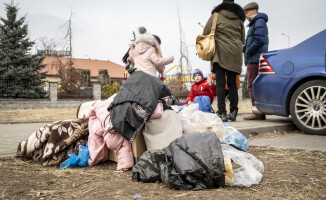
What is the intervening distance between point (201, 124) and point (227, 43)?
2.26 m

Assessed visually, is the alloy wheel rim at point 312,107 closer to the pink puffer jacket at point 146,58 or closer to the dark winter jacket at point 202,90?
the dark winter jacket at point 202,90

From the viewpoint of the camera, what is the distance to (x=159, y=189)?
219 centimetres

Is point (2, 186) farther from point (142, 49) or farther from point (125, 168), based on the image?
point (142, 49)

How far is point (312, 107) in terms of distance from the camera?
475cm

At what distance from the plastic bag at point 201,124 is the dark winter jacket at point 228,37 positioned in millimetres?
1758

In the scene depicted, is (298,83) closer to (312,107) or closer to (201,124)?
(312,107)

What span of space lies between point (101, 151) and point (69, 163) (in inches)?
13.8

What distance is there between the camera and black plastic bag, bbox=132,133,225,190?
2.15 metres

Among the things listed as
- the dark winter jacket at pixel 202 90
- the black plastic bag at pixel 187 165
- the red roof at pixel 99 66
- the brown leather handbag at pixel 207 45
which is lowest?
the black plastic bag at pixel 187 165

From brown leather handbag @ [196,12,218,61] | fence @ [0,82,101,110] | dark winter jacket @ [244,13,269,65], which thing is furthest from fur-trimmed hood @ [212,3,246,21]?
fence @ [0,82,101,110]

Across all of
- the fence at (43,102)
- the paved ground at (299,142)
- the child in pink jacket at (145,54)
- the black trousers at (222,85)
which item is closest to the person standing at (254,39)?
the black trousers at (222,85)

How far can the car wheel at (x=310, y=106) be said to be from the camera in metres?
4.64

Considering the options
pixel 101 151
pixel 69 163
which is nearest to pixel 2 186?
pixel 69 163

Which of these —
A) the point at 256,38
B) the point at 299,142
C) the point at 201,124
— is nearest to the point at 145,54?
the point at 201,124
